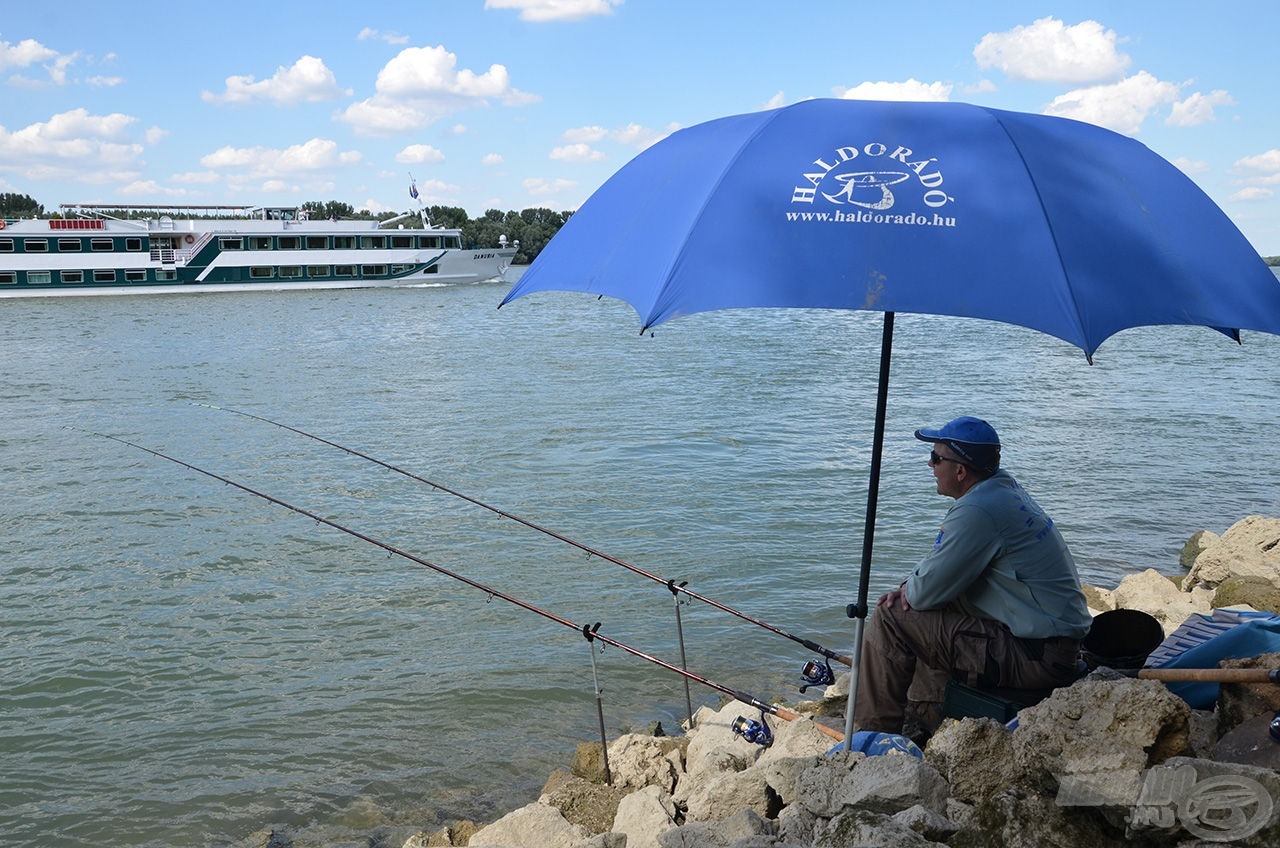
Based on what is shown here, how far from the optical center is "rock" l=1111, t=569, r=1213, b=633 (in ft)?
22.4

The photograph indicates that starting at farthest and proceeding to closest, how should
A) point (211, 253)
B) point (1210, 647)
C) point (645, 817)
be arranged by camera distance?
point (211, 253)
point (645, 817)
point (1210, 647)

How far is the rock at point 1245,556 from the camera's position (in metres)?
7.16

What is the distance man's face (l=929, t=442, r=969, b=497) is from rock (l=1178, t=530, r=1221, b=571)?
244 inches

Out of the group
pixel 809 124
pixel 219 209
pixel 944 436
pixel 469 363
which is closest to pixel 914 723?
pixel 944 436

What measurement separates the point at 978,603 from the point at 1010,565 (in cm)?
19

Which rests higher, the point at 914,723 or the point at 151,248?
the point at 151,248

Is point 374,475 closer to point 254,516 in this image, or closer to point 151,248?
point 254,516

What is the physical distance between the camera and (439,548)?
34.0ft

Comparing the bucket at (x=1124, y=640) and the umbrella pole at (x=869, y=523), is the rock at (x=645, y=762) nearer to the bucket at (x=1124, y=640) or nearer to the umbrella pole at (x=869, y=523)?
the umbrella pole at (x=869, y=523)

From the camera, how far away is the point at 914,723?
13.7ft

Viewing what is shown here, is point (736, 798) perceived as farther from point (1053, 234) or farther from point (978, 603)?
point (1053, 234)

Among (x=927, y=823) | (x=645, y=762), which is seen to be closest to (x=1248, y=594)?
(x=645, y=762)

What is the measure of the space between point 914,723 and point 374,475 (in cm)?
1027

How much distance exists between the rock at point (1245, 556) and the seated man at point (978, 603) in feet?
11.9
